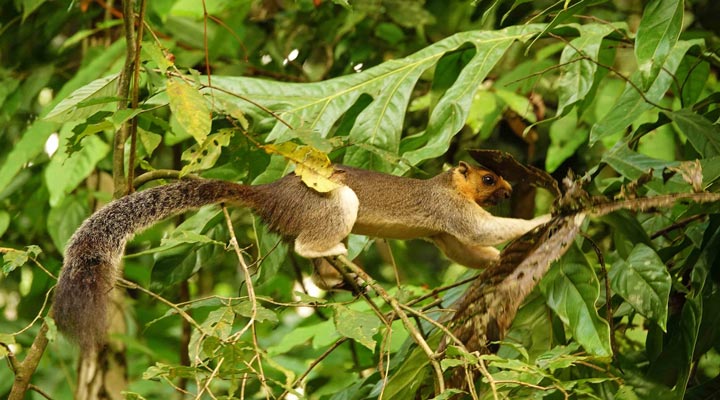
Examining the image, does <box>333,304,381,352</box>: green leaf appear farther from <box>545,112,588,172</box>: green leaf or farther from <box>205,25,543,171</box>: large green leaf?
<box>545,112,588,172</box>: green leaf

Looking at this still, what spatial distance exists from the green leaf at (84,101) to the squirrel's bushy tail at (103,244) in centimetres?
23

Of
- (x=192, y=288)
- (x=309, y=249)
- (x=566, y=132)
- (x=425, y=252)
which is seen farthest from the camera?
(x=425, y=252)

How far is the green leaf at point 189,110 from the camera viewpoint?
1.99m

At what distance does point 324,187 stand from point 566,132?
1559mm

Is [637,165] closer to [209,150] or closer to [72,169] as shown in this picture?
[209,150]

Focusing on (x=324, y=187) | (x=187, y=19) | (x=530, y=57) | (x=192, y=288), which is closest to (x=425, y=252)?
(x=192, y=288)

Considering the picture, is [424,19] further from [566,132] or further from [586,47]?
[586,47]

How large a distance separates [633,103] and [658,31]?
0.52 meters

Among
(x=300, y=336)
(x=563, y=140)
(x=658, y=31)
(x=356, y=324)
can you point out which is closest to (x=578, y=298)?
(x=356, y=324)

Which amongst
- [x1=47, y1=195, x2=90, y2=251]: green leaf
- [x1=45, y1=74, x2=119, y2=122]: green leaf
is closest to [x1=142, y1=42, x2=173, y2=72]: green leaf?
[x1=45, y1=74, x2=119, y2=122]: green leaf

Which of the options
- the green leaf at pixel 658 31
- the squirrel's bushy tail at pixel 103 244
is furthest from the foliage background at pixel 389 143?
the squirrel's bushy tail at pixel 103 244

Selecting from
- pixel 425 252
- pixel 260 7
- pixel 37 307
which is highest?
pixel 260 7

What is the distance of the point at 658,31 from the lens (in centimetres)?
219

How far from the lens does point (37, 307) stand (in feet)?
13.7
